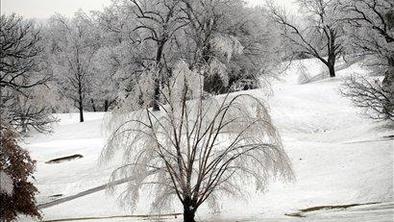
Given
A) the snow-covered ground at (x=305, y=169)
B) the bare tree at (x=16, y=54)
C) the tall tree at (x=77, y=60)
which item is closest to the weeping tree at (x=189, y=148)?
the snow-covered ground at (x=305, y=169)

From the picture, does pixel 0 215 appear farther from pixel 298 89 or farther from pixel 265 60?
pixel 265 60

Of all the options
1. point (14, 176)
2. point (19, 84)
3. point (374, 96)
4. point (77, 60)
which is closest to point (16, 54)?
point (19, 84)

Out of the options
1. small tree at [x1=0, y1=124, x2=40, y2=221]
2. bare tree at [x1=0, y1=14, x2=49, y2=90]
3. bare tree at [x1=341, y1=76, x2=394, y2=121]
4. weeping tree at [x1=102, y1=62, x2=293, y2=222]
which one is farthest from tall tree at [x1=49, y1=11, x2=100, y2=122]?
weeping tree at [x1=102, y1=62, x2=293, y2=222]

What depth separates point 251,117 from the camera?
48.8 ft

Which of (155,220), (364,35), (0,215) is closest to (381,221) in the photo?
(155,220)

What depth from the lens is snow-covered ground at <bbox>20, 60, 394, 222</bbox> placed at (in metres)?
16.5

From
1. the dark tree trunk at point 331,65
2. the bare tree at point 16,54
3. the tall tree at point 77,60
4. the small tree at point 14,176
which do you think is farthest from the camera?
the tall tree at point 77,60

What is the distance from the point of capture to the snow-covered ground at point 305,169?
16.5 meters

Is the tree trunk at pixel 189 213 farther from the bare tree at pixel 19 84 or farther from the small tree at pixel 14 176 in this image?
the bare tree at pixel 19 84

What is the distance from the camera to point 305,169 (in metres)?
21.4

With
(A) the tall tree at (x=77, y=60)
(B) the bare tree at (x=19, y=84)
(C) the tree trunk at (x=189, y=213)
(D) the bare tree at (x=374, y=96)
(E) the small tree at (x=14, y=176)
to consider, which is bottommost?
(C) the tree trunk at (x=189, y=213)

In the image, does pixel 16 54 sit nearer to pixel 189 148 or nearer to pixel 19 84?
pixel 19 84

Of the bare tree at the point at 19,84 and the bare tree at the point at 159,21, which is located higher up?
the bare tree at the point at 159,21

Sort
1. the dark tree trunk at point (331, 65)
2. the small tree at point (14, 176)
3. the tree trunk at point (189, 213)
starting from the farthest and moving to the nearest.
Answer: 1. the dark tree trunk at point (331, 65)
2. the small tree at point (14, 176)
3. the tree trunk at point (189, 213)
